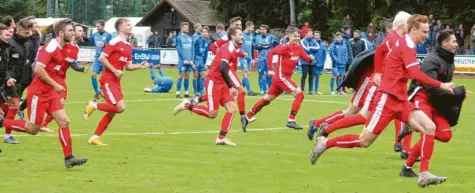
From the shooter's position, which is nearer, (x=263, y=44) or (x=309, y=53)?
(x=309, y=53)

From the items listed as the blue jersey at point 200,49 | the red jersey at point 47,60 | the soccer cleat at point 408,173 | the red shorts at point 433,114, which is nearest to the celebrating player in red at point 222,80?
the red jersey at point 47,60

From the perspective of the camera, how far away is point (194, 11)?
79.2 m

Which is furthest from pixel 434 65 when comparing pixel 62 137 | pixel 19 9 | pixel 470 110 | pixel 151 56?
pixel 19 9

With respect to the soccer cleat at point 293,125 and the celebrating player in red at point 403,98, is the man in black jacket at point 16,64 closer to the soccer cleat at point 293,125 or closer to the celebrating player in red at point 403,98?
the soccer cleat at point 293,125

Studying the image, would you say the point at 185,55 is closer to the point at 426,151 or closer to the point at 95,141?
the point at 95,141

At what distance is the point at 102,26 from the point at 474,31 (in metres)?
21.0

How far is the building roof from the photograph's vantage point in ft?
251

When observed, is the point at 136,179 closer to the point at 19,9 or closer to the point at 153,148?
the point at 153,148

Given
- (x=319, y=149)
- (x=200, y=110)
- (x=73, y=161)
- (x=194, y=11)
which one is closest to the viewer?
(x=319, y=149)

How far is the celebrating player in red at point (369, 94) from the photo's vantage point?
13469 millimetres

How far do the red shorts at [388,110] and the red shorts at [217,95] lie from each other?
5.20 metres

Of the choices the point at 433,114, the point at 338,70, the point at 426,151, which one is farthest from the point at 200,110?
the point at 338,70

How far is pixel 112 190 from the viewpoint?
11367 millimetres

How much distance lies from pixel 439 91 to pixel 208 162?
138 inches
